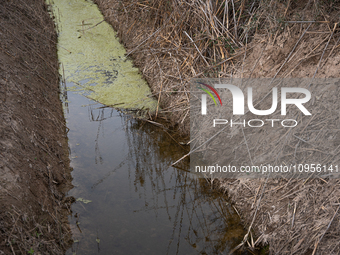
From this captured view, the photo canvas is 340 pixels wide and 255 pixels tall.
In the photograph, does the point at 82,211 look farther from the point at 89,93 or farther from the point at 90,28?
the point at 90,28

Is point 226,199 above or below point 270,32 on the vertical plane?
below

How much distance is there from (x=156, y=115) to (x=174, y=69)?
34.1 inches

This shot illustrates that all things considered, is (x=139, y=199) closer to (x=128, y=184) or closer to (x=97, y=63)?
(x=128, y=184)

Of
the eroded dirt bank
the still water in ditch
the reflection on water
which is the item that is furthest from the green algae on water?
the reflection on water

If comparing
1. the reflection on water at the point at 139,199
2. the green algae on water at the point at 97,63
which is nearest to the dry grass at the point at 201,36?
the green algae on water at the point at 97,63

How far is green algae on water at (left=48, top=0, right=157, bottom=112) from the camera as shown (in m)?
5.00

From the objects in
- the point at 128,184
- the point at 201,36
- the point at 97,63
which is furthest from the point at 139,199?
the point at 97,63

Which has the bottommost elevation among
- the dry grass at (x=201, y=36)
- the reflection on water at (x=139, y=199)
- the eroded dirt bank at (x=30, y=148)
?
the reflection on water at (x=139, y=199)

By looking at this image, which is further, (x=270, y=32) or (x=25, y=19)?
(x=25, y=19)

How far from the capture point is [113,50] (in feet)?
20.6

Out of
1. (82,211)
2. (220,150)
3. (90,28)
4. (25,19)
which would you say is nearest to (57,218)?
(82,211)

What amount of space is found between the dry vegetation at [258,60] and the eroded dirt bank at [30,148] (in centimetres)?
174

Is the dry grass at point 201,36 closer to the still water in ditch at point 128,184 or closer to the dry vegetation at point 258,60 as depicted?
the dry vegetation at point 258,60

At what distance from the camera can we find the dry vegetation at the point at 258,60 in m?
2.55
